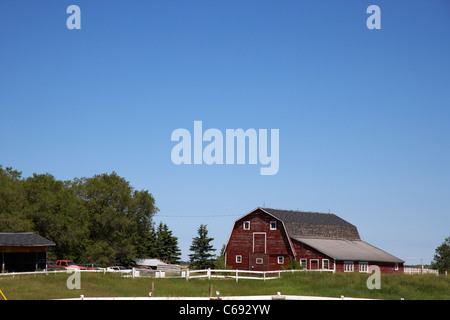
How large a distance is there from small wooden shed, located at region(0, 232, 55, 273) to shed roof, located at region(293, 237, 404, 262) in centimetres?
2778

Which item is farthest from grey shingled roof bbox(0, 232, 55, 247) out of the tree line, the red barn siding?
the red barn siding

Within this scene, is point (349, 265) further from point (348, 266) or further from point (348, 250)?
point (348, 250)

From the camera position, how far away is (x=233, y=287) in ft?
144

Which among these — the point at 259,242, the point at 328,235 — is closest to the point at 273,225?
the point at 259,242

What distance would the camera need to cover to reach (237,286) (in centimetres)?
4481

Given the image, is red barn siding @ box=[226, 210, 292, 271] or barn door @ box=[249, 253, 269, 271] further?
Answer: barn door @ box=[249, 253, 269, 271]

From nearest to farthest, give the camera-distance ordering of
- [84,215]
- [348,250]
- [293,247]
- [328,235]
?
[293,247], [348,250], [328,235], [84,215]

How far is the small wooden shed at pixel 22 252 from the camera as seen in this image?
56.3 meters

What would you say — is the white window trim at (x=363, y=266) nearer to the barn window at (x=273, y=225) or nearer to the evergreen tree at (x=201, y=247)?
the barn window at (x=273, y=225)

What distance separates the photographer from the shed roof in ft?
210

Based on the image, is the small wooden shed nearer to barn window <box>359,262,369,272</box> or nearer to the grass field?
the grass field

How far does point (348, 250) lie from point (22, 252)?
36.6 metres
